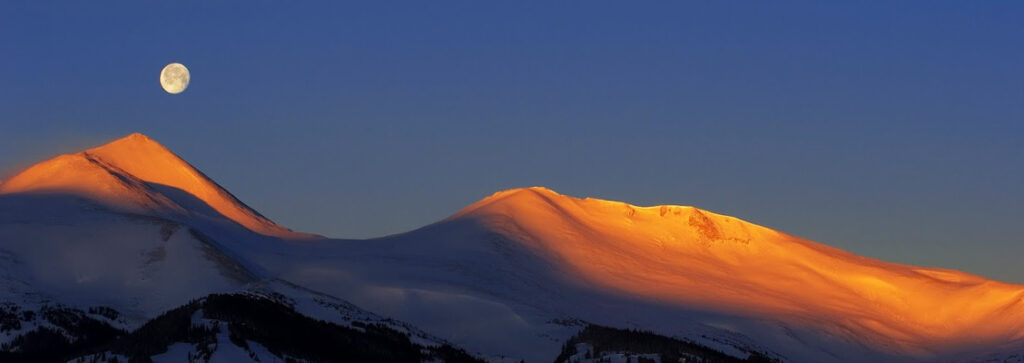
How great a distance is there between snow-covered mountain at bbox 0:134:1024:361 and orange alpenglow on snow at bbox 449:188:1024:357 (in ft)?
1.30

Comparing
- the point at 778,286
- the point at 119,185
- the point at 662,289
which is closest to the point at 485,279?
the point at 662,289

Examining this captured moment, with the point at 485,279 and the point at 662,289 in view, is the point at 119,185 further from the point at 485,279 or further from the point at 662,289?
the point at 662,289

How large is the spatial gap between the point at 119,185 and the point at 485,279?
4853cm

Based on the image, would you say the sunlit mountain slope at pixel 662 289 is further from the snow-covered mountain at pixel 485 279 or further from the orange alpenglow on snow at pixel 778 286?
the snow-covered mountain at pixel 485 279

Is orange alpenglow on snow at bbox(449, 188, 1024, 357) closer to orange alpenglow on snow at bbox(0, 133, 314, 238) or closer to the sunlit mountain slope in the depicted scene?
the sunlit mountain slope

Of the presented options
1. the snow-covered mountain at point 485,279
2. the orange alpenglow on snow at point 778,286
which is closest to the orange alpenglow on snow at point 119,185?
the snow-covered mountain at point 485,279

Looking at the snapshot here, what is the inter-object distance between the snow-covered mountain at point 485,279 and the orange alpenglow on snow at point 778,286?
396 mm

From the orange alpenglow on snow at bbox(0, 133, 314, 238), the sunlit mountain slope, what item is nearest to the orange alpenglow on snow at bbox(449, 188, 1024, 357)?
the sunlit mountain slope

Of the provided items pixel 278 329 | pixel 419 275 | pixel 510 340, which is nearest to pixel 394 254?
pixel 419 275

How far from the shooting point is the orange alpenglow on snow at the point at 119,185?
6713 inches

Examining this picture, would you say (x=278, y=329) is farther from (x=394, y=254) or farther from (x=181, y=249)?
(x=394, y=254)

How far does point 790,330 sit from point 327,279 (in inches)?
1968

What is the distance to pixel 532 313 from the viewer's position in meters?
127

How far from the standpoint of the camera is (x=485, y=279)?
505 ft
